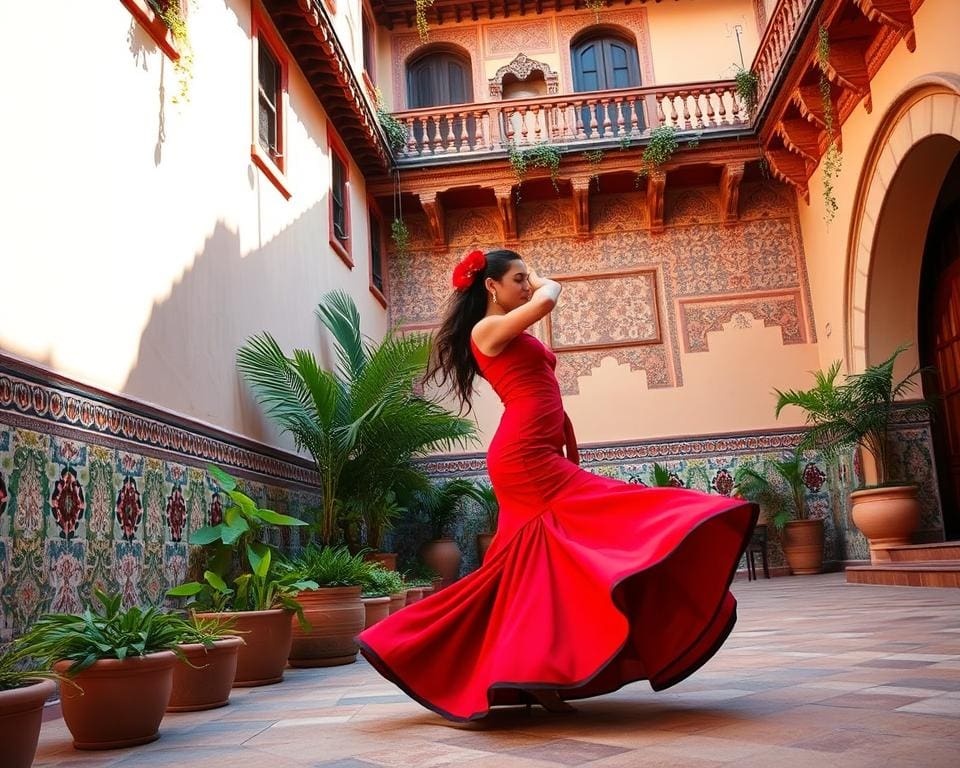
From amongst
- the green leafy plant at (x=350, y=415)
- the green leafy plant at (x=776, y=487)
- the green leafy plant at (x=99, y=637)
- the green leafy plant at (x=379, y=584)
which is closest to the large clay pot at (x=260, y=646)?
the green leafy plant at (x=99, y=637)

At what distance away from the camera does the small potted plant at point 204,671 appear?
10.8ft

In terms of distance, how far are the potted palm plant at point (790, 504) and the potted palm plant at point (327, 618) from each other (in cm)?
697

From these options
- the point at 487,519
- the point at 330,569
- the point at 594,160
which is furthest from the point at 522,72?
the point at 330,569

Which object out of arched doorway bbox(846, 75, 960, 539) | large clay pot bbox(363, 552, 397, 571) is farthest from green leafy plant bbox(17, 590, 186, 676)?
arched doorway bbox(846, 75, 960, 539)

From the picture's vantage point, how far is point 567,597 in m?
2.48

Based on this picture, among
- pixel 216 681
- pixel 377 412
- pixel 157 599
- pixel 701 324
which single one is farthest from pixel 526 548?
pixel 701 324

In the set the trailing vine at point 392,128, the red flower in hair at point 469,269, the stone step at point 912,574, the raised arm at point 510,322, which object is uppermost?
the trailing vine at point 392,128

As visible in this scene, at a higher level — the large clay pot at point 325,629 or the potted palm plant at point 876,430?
the potted palm plant at point 876,430

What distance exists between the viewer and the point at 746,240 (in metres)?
12.0

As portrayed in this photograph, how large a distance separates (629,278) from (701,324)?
3.86 ft

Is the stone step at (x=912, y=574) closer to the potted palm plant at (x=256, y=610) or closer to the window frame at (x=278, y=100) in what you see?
the potted palm plant at (x=256, y=610)

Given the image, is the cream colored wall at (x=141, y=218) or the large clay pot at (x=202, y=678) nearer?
the large clay pot at (x=202, y=678)

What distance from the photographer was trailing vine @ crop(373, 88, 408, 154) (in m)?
11.7

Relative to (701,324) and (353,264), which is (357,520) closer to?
(353,264)
